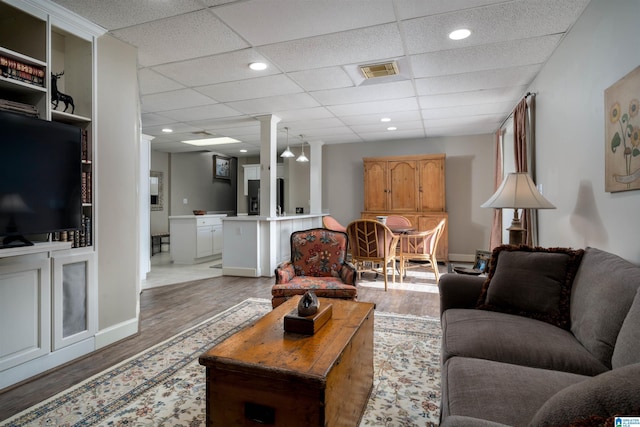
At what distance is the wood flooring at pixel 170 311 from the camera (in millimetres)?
2014

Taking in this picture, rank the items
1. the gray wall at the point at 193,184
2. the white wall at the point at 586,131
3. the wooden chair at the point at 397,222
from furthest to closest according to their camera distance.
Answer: the gray wall at the point at 193,184, the wooden chair at the point at 397,222, the white wall at the point at 586,131

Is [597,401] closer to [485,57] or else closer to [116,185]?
[116,185]

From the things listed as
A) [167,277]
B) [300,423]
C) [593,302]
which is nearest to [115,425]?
[300,423]

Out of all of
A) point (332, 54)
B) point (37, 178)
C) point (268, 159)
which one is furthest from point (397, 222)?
point (37, 178)

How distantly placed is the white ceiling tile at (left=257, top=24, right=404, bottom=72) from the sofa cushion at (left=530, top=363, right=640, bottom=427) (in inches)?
102

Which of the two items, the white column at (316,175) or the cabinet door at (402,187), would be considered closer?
the cabinet door at (402,187)

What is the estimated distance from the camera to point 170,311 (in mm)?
3494

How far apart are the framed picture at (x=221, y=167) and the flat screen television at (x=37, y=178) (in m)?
6.77

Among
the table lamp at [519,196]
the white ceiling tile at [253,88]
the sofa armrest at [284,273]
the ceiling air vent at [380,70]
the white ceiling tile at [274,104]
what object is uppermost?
the white ceiling tile at [274,104]

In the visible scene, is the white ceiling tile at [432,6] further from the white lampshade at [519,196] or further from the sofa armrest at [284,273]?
the sofa armrest at [284,273]

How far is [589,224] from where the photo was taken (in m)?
2.33

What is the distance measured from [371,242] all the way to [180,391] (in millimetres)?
2983

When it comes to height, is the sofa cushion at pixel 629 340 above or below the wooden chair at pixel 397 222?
below

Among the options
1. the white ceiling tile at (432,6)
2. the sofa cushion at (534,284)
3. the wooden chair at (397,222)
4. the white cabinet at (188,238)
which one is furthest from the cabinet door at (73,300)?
the wooden chair at (397,222)
